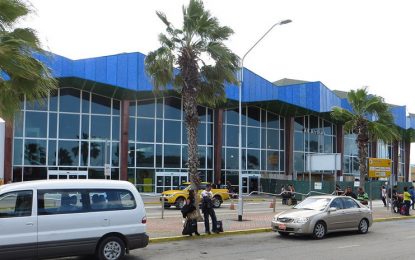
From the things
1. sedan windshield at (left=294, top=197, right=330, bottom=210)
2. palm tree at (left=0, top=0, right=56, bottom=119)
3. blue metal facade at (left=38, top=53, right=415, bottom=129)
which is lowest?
sedan windshield at (left=294, top=197, right=330, bottom=210)

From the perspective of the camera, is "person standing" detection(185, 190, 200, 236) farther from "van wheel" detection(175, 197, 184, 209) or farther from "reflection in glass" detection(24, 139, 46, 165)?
"reflection in glass" detection(24, 139, 46, 165)

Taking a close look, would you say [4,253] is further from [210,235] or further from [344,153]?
[344,153]

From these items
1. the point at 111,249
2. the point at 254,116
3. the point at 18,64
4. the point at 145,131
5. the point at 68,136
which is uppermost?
the point at 254,116

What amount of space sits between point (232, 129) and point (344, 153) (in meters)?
15.9

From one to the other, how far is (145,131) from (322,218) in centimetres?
2526

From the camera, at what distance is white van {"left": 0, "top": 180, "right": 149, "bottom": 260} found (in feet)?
33.3

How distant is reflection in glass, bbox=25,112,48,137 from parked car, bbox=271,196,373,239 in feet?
77.9

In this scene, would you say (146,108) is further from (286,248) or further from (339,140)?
(286,248)

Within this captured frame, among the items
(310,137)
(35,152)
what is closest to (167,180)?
(35,152)

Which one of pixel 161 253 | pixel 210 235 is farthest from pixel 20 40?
pixel 210 235

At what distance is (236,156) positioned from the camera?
45312 mm

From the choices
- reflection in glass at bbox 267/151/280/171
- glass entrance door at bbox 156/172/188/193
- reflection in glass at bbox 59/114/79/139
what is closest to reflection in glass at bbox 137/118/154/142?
glass entrance door at bbox 156/172/188/193

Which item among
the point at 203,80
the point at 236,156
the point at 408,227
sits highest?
the point at 203,80

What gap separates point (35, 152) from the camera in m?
35.8
